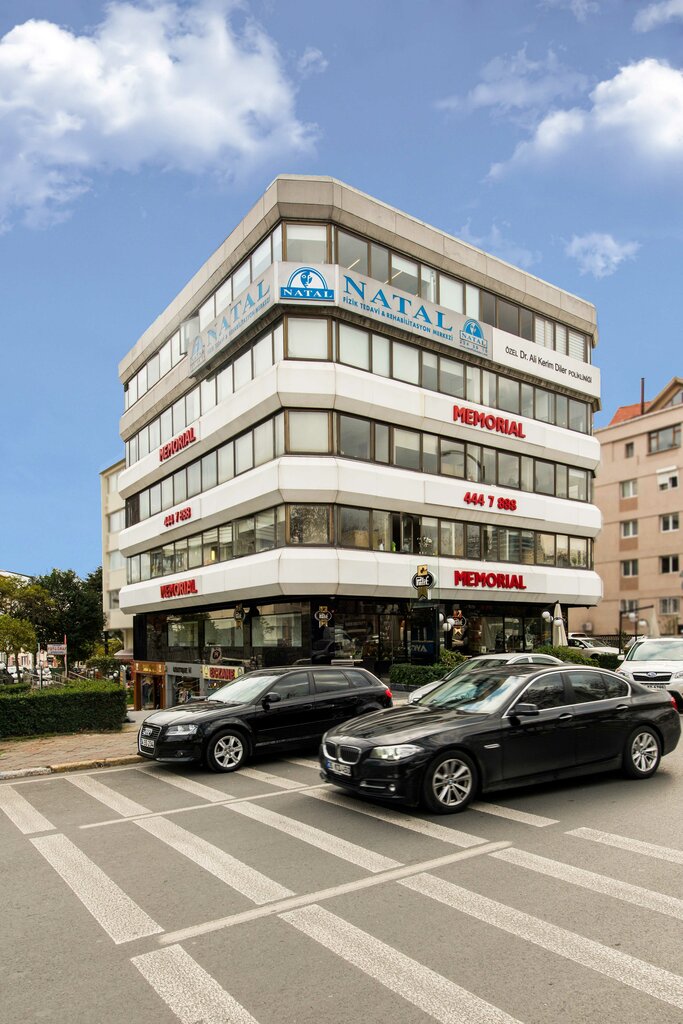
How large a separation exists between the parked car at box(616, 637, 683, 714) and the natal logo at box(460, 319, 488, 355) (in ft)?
51.7

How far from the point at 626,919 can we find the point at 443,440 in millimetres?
26556

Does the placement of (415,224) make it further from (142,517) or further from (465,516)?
(142,517)

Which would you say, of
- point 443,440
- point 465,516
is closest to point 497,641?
point 465,516

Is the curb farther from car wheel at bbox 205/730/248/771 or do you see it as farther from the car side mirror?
the car side mirror

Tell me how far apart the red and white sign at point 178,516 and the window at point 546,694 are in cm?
2657

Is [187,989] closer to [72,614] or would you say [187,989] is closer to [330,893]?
[330,893]

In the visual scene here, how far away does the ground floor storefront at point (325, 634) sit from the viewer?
1107 inches

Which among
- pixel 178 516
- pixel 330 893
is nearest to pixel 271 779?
pixel 330 893

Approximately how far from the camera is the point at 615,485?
55031 millimetres

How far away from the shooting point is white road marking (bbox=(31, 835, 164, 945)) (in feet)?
18.1

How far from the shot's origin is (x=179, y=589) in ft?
116

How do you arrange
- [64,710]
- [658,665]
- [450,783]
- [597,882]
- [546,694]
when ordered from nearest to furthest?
[597,882]
[450,783]
[546,694]
[64,710]
[658,665]

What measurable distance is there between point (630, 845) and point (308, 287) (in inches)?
901

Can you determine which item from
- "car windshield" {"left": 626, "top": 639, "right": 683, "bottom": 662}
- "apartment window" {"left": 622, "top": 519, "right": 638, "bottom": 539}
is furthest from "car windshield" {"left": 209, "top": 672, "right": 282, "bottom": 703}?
"apartment window" {"left": 622, "top": 519, "right": 638, "bottom": 539}
